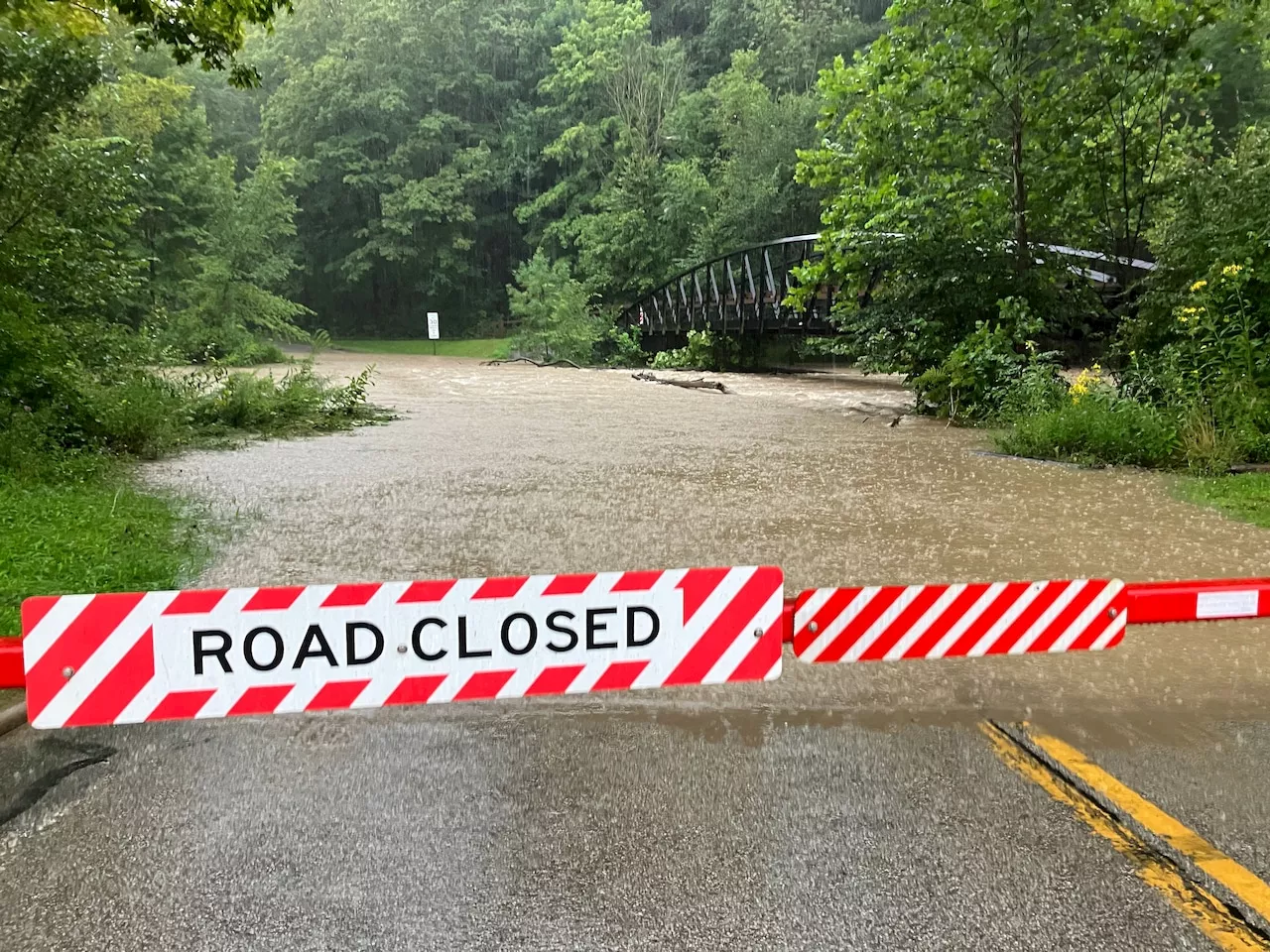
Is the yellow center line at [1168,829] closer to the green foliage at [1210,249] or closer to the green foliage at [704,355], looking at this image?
the green foliage at [1210,249]

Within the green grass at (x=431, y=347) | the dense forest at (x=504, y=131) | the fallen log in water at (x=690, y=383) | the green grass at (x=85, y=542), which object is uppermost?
the dense forest at (x=504, y=131)

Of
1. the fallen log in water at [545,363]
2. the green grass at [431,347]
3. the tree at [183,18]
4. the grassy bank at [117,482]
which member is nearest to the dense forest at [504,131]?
the green grass at [431,347]

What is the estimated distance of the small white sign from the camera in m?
3.59

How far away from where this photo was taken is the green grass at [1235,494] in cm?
915

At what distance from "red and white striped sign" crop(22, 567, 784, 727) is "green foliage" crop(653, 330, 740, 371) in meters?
37.8

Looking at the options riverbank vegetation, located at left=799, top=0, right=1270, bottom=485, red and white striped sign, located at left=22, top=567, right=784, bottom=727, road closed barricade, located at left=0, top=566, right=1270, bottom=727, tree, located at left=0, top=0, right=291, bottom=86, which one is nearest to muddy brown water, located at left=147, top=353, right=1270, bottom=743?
road closed barricade, located at left=0, top=566, right=1270, bottom=727

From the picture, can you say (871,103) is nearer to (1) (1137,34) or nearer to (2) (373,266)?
(1) (1137,34)

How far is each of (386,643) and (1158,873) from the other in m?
2.36

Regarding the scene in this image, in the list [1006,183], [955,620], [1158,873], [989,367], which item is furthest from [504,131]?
[1158,873]

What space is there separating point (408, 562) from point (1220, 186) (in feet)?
37.6

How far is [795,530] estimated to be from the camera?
898 cm

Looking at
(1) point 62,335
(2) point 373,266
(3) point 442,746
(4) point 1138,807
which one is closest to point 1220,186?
(4) point 1138,807

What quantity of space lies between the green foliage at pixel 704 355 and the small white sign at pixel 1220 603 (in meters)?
37.4

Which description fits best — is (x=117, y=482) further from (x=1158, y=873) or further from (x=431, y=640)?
(x=1158, y=873)
